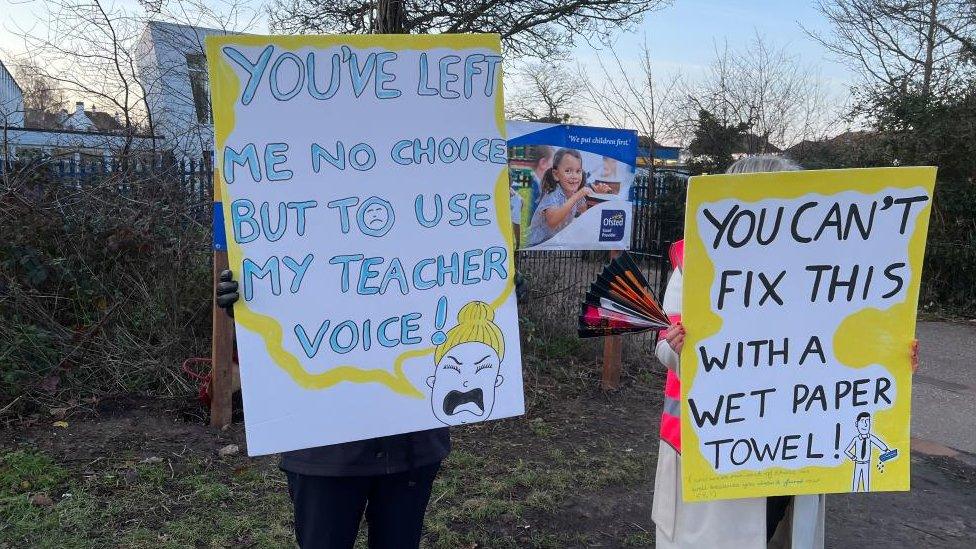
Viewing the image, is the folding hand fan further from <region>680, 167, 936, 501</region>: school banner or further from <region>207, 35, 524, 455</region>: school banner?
<region>207, 35, 524, 455</region>: school banner

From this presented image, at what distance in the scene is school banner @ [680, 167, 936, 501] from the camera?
6.96 feet

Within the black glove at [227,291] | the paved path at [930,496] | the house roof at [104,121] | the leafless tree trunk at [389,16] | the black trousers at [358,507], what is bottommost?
the paved path at [930,496]

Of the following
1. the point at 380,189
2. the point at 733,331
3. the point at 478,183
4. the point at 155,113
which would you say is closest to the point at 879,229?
the point at 733,331

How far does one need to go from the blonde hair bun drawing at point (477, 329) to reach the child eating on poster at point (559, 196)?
301 centimetres

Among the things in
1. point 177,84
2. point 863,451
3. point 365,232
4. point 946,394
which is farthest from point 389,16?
point 946,394

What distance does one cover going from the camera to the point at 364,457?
205cm

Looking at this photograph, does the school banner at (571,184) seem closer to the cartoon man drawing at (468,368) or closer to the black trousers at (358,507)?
the cartoon man drawing at (468,368)

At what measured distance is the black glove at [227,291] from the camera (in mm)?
1887

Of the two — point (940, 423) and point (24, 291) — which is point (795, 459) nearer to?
point (940, 423)

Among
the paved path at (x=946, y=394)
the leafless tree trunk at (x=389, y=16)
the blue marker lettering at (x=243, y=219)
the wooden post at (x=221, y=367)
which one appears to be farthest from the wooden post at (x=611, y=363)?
the blue marker lettering at (x=243, y=219)

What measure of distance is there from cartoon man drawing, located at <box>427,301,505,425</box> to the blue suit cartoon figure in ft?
3.85

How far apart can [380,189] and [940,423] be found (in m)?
5.49

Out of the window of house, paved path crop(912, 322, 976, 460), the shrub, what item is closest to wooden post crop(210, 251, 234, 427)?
the shrub

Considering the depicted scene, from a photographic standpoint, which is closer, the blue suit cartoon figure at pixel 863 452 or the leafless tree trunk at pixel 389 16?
the blue suit cartoon figure at pixel 863 452
